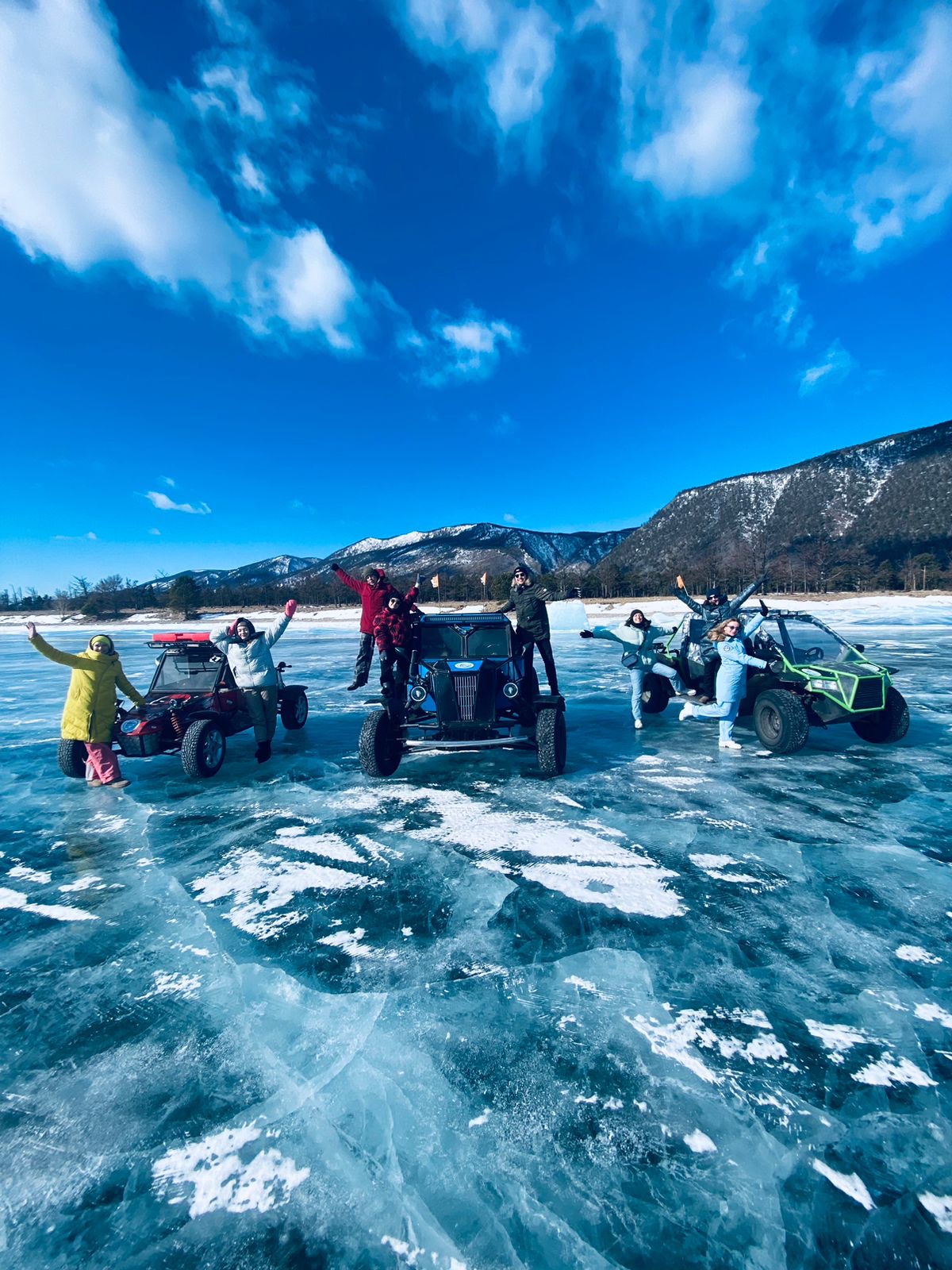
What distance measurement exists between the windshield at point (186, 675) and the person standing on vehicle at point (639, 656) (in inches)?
208

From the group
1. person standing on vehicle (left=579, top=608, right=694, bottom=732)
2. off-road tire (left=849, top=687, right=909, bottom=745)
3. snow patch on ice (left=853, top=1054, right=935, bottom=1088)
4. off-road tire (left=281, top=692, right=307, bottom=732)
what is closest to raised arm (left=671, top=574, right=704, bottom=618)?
person standing on vehicle (left=579, top=608, right=694, bottom=732)

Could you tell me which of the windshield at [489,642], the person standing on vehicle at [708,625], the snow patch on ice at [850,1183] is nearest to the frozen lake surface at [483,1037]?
the snow patch on ice at [850,1183]

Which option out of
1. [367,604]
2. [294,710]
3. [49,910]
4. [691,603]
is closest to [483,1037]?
[49,910]

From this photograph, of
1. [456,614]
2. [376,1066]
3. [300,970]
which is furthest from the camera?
[456,614]

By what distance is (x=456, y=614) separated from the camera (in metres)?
7.39

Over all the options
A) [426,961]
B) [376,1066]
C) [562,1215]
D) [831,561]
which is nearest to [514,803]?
[426,961]

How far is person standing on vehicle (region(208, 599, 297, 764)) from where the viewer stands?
696 cm

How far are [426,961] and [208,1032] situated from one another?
110cm

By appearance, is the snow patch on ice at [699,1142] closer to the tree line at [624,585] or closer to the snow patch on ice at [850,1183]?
the snow patch on ice at [850,1183]

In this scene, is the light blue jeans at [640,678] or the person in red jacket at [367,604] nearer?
the person in red jacket at [367,604]

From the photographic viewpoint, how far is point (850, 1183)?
6.26ft

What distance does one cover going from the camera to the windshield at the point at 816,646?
6.85 m

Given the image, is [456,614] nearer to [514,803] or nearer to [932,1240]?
[514,803]

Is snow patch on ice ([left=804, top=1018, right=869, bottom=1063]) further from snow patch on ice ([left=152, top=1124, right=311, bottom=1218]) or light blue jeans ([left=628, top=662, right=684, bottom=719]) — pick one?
light blue jeans ([left=628, top=662, right=684, bottom=719])
